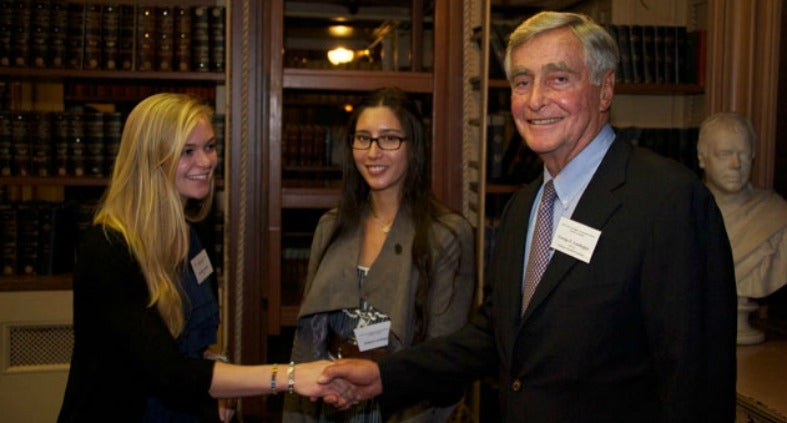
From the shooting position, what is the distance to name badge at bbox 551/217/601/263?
1.60 m

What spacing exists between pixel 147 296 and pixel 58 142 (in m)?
2.43

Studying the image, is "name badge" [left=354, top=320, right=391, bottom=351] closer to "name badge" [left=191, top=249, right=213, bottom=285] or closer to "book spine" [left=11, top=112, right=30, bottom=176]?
"name badge" [left=191, top=249, right=213, bottom=285]

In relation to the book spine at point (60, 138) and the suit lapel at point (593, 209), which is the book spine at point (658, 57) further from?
the book spine at point (60, 138)

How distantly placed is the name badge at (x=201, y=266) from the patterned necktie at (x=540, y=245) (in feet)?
3.05

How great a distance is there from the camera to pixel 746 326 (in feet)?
10.1

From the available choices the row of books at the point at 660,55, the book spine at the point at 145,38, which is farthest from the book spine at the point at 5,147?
the row of books at the point at 660,55

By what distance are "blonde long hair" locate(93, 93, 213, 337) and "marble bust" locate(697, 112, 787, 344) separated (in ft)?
6.13

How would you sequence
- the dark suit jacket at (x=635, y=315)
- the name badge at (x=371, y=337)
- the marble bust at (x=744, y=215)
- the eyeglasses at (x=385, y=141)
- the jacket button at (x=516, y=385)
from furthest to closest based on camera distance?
the marble bust at (x=744, y=215) → the eyeglasses at (x=385, y=141) → the name badge at (x=371, y=337) → the jacket button at (x=516, y=385) → the dark suit jacket at (x=635, y=315)

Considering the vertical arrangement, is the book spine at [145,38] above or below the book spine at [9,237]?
above

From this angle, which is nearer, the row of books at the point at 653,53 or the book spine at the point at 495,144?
the row of books at the point at 653,53

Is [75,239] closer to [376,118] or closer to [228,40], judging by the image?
[228,40]

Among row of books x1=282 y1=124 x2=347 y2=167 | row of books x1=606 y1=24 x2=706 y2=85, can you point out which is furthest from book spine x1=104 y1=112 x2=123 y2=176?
row of books x1=606 y1=24 x2=706 y2=85

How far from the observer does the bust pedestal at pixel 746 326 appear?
A: 304 cm

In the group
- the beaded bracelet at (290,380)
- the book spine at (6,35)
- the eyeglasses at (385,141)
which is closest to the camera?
the beaded bracelet at (290,380)
